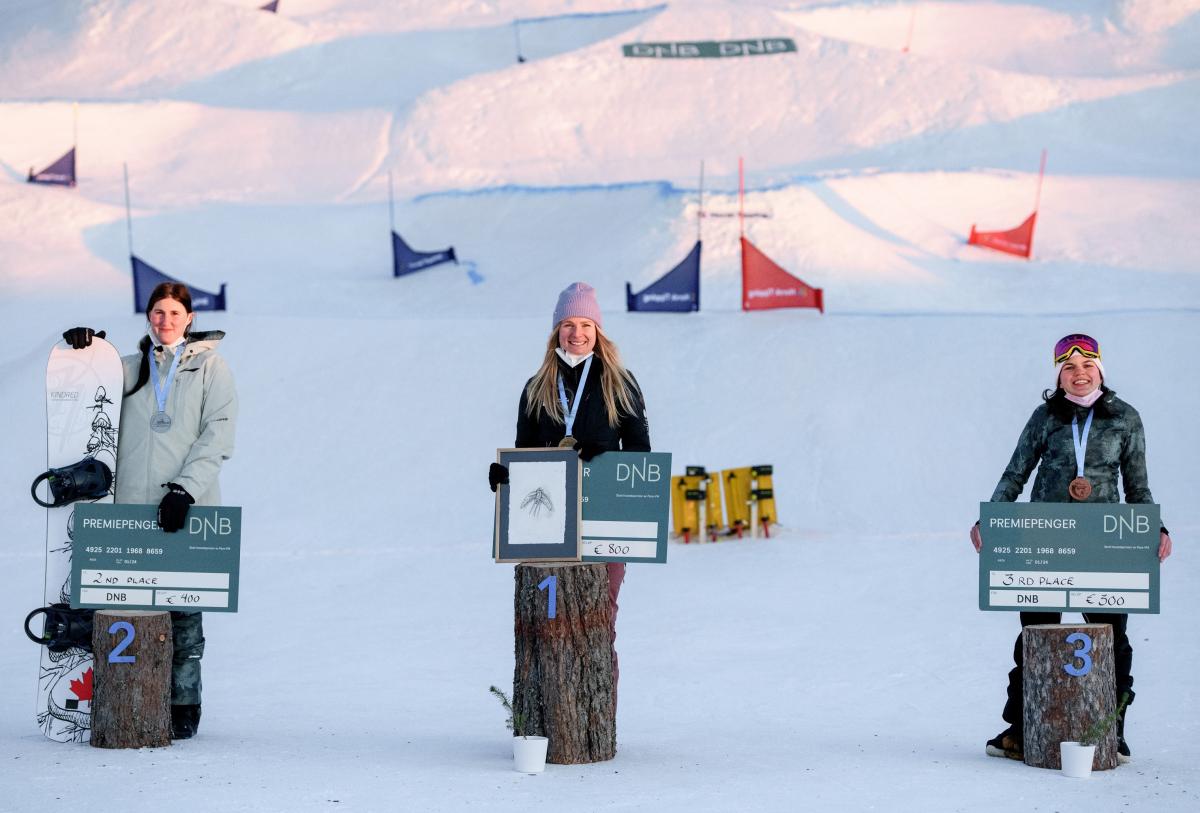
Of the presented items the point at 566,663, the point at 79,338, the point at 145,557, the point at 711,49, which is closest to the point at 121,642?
the point at 145,557

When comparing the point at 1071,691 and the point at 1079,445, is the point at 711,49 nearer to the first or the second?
the point at 1079,445

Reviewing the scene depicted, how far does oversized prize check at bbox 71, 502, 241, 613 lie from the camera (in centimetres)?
531

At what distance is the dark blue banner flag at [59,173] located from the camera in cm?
2262

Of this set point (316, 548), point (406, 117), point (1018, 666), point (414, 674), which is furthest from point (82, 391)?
point (406, 117)

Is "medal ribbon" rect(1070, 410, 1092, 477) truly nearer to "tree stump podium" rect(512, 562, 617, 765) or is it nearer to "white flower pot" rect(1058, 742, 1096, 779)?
"white flower pot" rect(1058, 742, 1096, 779)

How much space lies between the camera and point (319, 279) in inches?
768

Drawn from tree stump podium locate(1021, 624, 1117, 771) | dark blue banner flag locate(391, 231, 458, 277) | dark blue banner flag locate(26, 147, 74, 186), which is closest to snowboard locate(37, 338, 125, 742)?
tree stump podium locate(1021, 624, 1117, 771)

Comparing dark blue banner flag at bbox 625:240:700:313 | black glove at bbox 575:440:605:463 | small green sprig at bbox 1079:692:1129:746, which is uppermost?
dark blue banner flag at bbox 625:240:700:313

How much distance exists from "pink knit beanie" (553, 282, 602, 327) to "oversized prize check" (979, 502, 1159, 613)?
1.37 meters

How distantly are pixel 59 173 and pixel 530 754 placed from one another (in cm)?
1967

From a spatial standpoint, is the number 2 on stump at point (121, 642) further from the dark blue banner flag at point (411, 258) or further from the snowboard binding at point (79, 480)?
the dark blue banner flag at point (411, 258)

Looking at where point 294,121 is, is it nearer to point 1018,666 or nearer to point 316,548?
point 316,548

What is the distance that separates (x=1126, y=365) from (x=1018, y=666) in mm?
9058

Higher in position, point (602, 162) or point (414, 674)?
point (602, 162)
